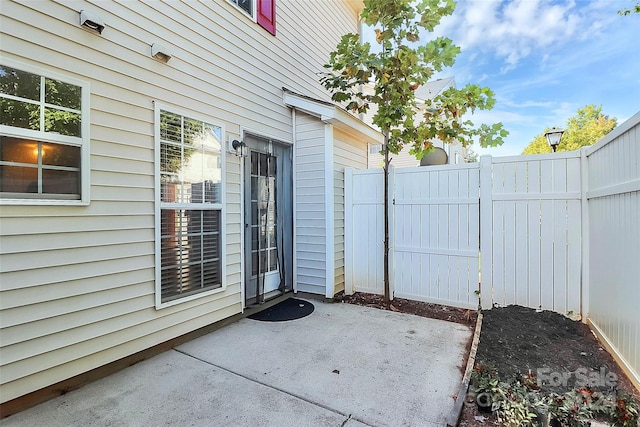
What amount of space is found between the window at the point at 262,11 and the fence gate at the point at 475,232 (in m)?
2.51

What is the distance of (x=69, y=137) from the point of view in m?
2.23

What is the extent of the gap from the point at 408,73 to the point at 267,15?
226 cm

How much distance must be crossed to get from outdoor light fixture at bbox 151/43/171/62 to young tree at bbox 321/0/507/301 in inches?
87.9

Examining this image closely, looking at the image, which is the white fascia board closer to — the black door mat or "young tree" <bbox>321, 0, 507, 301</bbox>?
"young tree" <bbox>321, 0, 507, 301</bbox>

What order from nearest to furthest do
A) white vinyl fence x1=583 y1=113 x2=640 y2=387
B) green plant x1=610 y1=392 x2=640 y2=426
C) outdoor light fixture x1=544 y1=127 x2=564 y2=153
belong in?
green plant x1=610 y1=392 x2=640 y2=426, white vinyl fence x1=583 y1=113 x2=640 y2=387, outdoor light fixture x1=544 y1=127 x2=564 y2=153

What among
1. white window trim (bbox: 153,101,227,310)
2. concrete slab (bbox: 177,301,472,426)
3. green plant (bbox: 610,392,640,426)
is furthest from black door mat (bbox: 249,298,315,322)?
green plant (bbox: 610,392,640,426)

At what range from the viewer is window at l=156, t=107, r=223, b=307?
2.88 meters

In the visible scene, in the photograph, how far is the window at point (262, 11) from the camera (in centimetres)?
402

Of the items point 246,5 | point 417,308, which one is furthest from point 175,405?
point 246,5

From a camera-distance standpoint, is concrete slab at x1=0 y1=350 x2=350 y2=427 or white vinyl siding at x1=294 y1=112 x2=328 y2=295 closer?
concrete slab at x1=0 y1=350 x2=350 y2=427

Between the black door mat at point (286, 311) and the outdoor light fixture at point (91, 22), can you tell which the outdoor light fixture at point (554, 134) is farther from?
the outdoor light fixture at point (91, 22)

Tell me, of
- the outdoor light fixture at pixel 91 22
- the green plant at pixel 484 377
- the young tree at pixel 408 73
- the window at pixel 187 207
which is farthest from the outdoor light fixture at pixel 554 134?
the outdoor light fixture at pixel 91 22

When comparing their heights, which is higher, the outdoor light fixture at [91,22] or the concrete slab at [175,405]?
the outdoor light fixture at [91,22]

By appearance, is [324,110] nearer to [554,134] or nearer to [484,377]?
[484,377]
